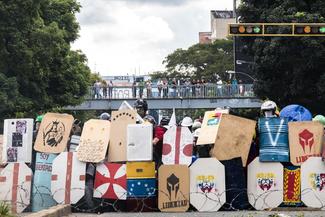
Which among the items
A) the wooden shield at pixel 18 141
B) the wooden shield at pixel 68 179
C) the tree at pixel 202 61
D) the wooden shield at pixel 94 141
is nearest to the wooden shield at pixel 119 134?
the wooden shield at pixel 94 141

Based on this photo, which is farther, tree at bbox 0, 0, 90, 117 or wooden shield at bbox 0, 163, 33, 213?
tree at bbox 0, 0, 90, 117

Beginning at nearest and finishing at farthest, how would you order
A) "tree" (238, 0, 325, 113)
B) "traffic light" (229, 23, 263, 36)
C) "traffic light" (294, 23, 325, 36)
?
"traffic light" (294, 23, 325, 36)
"traffic light" (229, 23, 263, 36)
"tree" (238, 0, 325, 113)

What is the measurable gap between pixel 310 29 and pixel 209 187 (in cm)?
1402

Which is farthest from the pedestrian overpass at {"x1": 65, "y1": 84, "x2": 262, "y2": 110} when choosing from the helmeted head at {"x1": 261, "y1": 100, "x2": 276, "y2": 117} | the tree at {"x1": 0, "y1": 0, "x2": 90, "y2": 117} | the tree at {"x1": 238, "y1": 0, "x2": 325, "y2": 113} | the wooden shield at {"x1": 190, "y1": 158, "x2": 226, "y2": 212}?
the wooden shield at {"x1": 190, "y1": 158, "x2": 226, "y2": 212}

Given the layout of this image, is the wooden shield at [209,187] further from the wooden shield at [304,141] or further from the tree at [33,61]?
the tree at [33,61]

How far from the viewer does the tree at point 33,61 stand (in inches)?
1276

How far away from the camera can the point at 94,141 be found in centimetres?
1164

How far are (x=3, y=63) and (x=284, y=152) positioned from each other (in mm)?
24331

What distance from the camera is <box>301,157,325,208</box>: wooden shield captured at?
1124cm

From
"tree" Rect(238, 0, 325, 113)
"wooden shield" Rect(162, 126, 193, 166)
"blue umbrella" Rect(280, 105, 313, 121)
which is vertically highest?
"tree" Rect(238, 0, 325, 113)

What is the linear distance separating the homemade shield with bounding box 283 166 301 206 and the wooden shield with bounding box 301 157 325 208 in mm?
100

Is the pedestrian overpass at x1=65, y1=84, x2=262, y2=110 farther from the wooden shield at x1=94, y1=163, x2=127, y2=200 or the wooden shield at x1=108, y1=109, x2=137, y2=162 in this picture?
the wooden shield at x1=94, y1=163, x2=127, y2=200

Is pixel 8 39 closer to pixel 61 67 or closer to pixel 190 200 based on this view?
pixel 61 67

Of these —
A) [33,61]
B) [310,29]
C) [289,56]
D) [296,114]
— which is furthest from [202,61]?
[296,114]
